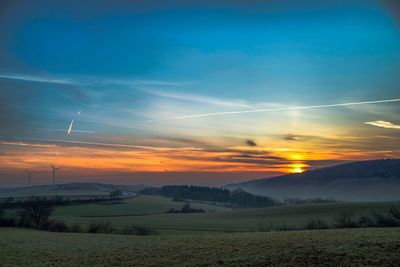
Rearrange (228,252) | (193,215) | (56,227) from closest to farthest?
(228,252), (56,227), (193,215)

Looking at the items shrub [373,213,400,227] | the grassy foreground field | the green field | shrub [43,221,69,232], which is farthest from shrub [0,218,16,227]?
shrub [373,213,400,227]

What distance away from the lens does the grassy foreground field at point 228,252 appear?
26.0m

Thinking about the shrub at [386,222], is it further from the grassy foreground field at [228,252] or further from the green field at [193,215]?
the green field at [193,215]

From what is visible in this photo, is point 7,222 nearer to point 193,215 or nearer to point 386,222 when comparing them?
point 193,215

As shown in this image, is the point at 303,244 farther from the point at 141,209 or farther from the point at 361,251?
the point at 141,209

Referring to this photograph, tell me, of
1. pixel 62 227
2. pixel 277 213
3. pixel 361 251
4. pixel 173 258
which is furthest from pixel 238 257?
pixel 277 213

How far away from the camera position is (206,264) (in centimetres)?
2770

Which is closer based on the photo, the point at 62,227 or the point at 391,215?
the point at 391,215

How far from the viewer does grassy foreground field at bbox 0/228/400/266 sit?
2597 cm

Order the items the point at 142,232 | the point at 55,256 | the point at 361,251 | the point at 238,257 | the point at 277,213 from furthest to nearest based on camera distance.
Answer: the point at 277,213 < the point at 142,232 < the point at 55,256 < the point at 238,257 < the point at 361,251

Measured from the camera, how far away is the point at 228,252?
31.0 m

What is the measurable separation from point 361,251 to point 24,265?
2224 centimetres

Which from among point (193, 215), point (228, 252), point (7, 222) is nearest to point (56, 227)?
point (7, 222)

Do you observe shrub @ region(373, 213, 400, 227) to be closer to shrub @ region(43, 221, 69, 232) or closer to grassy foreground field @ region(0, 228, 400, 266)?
grassy foreground field @ region(0, 228, 400, 266)
